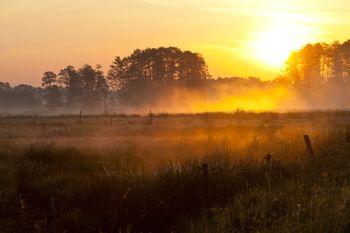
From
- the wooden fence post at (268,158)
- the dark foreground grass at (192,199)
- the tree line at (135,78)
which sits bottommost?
the dark foreground grass at (192,199)

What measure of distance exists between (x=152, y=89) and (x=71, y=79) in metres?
22.0

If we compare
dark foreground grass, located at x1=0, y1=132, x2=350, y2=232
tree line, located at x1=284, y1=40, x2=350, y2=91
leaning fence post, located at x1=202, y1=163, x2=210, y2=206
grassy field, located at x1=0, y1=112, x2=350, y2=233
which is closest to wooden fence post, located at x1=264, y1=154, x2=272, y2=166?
grassy field, located at x1=0, y1=112, x2=350, y2=233

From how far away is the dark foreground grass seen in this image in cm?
977

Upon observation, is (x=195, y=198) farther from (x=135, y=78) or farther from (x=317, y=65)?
(x=317, y=65)

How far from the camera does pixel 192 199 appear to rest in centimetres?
1238

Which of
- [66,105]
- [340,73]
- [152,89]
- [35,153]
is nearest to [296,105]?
[340,73]

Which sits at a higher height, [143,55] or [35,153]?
[143,55]

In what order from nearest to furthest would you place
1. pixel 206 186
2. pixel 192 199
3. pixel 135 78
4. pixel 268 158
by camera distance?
pixel 192 199, pixel 206 186, pixel 268 158, pixel 135 78

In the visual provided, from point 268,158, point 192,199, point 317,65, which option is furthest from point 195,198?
point 317,65

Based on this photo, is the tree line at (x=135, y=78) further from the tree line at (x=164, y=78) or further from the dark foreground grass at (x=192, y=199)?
the dark foreground grass at (x=192, y=199)

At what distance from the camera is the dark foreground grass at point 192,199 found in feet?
32.0

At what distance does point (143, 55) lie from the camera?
11800 centimetres

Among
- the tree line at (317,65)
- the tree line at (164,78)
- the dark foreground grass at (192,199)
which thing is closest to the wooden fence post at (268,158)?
the dark foreground grass at (192,199)

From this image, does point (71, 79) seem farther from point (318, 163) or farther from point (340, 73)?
point (318, 163)
